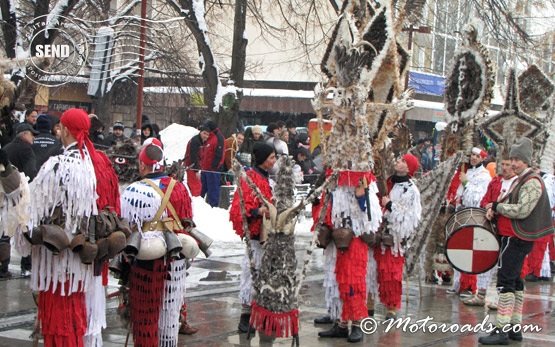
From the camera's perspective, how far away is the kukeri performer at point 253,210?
898cm

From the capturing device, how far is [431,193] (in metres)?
12.3

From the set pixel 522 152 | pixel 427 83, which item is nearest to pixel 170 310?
pixel 522 152

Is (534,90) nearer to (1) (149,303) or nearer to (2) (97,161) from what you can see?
(1) (149,303)

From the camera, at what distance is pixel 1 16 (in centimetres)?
1827

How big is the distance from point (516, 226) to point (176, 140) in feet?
64.7

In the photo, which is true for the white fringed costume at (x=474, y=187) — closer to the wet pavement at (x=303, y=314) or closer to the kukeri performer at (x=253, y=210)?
the wet pavement at (x=303, y=314)

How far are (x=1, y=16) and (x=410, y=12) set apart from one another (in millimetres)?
8929

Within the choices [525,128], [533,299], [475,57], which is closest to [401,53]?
[475,57]

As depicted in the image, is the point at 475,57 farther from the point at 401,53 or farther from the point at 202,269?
the point at 202,269

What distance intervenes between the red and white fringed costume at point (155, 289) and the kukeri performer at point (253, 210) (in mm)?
1099

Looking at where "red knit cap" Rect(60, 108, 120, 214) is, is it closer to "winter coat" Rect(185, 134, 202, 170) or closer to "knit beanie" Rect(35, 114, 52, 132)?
"knit beanie" Rect(35, 114, 52, 132)

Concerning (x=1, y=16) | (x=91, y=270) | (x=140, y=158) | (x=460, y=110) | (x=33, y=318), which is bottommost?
(x=33, y=318)

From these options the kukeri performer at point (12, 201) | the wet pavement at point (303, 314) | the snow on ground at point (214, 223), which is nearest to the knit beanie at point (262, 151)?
the wet pavement at point (303, 314)

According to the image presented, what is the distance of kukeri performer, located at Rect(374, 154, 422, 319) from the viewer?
10133mm
